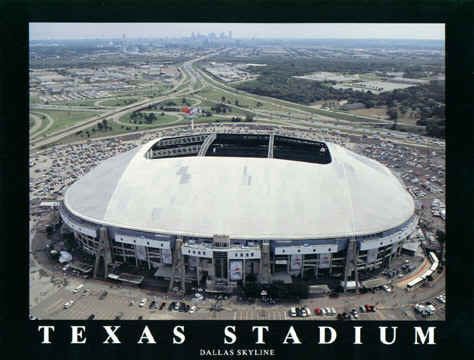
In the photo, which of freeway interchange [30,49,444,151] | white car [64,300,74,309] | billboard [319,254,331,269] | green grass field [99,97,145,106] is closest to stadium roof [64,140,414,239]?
billboard [319,254,331,269]

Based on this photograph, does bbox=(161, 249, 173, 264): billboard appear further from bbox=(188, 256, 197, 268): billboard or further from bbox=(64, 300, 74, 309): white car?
bbox=(64, 300, 74, 309): white car

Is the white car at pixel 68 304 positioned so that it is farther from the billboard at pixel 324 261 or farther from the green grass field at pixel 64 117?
the green grass field at pixel 64 117

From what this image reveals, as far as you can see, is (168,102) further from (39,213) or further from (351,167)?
(351,167)

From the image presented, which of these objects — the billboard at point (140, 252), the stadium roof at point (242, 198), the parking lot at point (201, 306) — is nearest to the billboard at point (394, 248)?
the stadium roof at point (242, 198)

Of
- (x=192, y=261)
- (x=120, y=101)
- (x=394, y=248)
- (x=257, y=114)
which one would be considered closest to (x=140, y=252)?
(x=192, y=261)

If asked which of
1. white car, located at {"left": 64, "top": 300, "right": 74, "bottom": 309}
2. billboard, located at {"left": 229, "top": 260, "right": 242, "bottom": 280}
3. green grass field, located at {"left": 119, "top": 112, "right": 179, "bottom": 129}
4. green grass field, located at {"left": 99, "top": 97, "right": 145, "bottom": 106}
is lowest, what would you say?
white car, located at {"left": 64, "top": 300, "right": 74, "bottom": 309}

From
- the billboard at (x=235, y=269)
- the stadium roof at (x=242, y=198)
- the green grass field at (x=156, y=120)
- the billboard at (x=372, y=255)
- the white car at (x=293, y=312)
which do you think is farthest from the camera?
the green grass field at (x=156, y=120)
